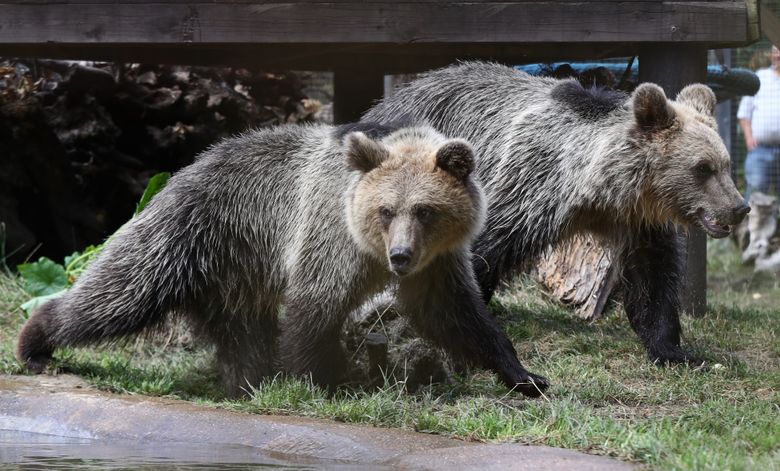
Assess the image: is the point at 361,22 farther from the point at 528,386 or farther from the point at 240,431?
the point at 240,431

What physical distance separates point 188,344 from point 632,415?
3762mm

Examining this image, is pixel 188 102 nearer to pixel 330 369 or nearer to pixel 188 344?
pixel 188 344

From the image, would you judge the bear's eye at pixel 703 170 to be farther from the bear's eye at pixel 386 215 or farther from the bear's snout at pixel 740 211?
the bear's eye at pixel 386 215

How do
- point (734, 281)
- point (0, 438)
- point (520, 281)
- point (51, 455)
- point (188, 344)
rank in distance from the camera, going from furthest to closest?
point (734, 281) < point (520, 281) < point (188, 344) < point (0, 438) < point (51, 455)

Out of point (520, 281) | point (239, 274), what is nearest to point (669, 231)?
point (520, 281)

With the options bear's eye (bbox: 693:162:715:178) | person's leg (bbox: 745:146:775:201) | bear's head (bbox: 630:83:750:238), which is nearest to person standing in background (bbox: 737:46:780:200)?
person's leg (bbox: 745:146:775:201)

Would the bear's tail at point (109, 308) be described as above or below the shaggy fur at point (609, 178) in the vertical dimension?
below

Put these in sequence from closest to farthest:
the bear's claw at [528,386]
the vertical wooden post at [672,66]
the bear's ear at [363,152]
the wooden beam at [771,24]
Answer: the bear's ear at [363,152] → the bear's claw at [528,386] → the vertical wooden post at [672,66] → the wooden beam at [771,24]

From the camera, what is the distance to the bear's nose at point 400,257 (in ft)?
18.9

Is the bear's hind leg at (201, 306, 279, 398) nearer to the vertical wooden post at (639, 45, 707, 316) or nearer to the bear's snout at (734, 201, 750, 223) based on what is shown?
the bear's snout at (734, 201, 750, 223)

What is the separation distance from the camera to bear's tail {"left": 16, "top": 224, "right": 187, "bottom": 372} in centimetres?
701

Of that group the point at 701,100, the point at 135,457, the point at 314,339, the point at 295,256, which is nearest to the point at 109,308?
the point at 295,256

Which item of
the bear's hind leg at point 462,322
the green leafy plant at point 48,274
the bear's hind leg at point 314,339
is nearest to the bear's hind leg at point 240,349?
the bear's hind leg at point 314,339

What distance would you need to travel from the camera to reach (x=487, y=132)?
25.8ft
